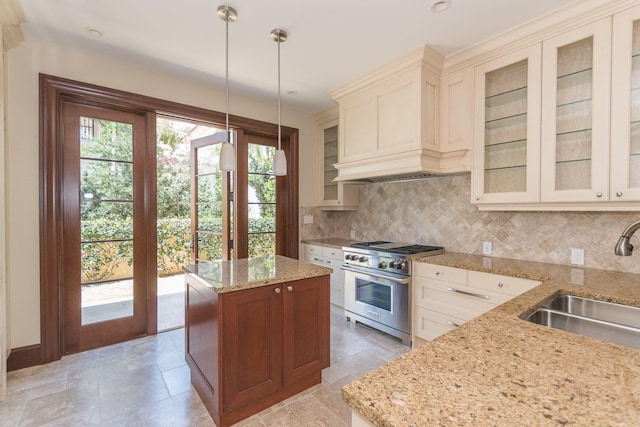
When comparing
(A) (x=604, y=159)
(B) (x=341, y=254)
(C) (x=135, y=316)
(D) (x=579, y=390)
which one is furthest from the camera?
(B) (x=341, y=254)

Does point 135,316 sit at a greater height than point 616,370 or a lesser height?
lesser

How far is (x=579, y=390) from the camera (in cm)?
66

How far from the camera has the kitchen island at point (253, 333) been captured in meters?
1.71

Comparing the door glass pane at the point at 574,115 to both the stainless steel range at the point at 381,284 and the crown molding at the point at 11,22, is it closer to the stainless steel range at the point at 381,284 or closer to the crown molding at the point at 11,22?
the stainless steel range at the point at 381,284

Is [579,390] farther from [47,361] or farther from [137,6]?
[47,361]

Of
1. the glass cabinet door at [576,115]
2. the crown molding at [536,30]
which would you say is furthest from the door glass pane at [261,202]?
the glass cabinet door at [576,115]

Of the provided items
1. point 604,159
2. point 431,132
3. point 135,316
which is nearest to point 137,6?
point 431,132

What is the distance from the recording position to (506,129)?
7.73ft

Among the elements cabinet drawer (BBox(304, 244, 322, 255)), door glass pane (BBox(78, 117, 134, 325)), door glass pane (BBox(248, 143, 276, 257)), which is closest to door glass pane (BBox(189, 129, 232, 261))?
door glass pane (BBox(248, 143, 276, 257))

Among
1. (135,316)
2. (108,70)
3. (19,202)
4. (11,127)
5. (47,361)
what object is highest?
(108,70)

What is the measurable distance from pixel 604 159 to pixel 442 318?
1582mm

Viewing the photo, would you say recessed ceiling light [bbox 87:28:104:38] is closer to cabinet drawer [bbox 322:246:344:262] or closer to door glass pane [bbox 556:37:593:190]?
cabinet drawer [bbox 322:246:344:262]

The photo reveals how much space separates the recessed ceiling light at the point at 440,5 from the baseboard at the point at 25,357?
393cm

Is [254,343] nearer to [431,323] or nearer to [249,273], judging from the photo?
[249,273]
